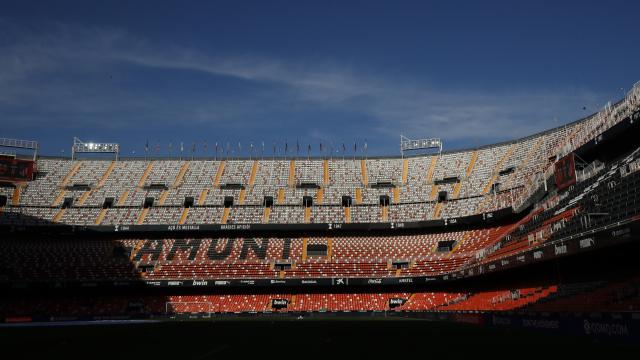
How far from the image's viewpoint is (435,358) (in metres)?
17.4

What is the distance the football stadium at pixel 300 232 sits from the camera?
53.2 meters

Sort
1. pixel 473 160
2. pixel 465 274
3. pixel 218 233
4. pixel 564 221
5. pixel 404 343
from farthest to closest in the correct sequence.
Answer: pixel 473 160, pixel 218 233, pixel 465 274, pixel 564 221, pixel 404 343

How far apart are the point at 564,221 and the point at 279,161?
186 ft

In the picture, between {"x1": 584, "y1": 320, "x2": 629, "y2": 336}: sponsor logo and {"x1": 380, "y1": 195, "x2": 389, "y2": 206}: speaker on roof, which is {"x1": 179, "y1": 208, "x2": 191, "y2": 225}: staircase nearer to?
{"x1": 380, "y1": 195, "x2": 389, "y2": 206}: speaker on roof

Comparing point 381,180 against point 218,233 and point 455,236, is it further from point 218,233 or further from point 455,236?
point 218,233

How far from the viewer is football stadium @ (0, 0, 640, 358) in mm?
53250

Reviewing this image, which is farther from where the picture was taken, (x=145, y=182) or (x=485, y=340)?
(x=145, y=182)

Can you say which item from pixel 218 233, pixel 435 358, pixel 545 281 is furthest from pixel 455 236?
pixel 435 358

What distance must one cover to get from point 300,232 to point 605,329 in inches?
2245

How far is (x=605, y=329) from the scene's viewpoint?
24.5 metres

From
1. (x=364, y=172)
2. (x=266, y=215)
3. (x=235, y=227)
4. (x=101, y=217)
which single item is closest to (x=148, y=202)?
(x=101, y=217)

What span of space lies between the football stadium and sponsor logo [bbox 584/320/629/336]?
17059 mm

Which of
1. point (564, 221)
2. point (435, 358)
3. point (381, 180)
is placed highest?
point (381, 180)

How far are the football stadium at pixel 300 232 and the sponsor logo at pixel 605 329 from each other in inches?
672
